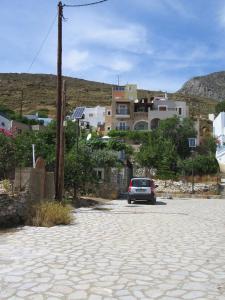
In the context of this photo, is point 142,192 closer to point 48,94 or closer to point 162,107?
point 162,107

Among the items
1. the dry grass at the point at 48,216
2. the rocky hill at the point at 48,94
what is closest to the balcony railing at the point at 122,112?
the rocky hill at the point at 48,94

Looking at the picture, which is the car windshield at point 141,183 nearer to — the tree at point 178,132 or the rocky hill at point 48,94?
the tree at point 178,132

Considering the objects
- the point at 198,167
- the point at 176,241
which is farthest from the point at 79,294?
the point at 198,167

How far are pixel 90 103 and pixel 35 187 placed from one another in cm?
11225

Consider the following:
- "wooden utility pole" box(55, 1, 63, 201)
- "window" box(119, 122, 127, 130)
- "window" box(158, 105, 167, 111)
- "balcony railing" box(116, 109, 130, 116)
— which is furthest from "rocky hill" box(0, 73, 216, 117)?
"wooden utility pole" box(55, 1, 63, 201)

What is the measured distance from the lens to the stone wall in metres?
15.0

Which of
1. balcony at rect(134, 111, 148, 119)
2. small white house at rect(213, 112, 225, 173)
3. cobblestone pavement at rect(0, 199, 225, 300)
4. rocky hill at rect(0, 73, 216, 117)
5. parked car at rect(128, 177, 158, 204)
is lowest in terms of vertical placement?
cobblestone pavement at rect(0, 199, 225, 300)

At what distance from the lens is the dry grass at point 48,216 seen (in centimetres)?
1527

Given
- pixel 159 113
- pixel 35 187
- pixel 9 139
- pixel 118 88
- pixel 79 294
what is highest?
Result: pixel 118 88

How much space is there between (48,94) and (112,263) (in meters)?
133

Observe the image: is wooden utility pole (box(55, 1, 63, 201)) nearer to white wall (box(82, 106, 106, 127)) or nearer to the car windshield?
the car windshield

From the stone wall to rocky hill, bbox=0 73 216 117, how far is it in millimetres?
99647

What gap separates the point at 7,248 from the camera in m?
10.8

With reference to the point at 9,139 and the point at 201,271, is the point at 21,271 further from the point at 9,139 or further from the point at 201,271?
the point at 9,139
